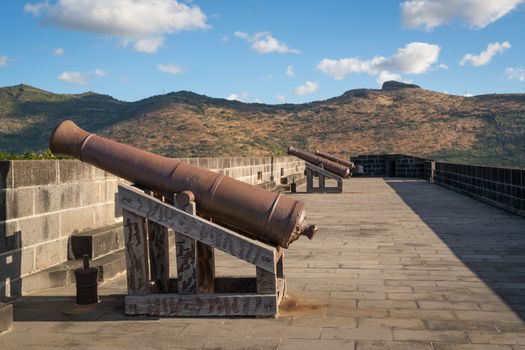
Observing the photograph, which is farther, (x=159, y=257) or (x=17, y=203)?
(x=17, y=203)

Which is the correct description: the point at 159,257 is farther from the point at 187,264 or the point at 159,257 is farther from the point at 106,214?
the point at 106,214

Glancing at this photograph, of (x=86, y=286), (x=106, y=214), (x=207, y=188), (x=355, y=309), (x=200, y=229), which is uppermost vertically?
(x=207, y=188)

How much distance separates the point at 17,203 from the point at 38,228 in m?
0.45

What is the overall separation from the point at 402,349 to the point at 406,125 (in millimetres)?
77437

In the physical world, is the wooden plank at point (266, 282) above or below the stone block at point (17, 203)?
below

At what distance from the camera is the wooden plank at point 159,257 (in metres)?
5.12

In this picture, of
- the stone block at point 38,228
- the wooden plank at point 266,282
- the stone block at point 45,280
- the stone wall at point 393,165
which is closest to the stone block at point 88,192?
the stone block at point 38,228

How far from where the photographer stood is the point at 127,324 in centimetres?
442

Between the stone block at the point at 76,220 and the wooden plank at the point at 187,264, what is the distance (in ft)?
6.46

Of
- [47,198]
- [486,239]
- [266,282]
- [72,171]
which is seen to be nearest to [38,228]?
[47,198]

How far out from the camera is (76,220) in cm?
635

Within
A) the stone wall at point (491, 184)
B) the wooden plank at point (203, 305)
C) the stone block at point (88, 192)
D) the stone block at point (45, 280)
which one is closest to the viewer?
the wooden plank at point (203, 305)

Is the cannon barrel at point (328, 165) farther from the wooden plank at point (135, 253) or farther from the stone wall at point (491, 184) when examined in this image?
the wooden plank at point (135, 253)

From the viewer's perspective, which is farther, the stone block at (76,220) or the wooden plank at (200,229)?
the stone block at (76,220)
